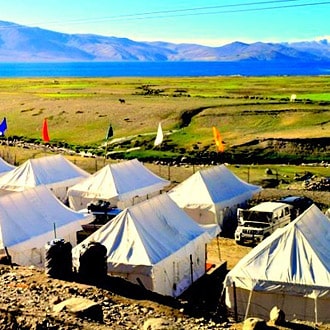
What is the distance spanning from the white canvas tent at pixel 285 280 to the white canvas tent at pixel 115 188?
1292 cm

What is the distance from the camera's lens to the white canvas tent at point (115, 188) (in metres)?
29.7

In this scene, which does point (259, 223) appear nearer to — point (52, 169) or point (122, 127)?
point (52, 169)

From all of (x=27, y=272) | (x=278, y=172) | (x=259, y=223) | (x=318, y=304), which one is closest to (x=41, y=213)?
(x=27, y=272)

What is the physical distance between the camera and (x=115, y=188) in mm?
29875

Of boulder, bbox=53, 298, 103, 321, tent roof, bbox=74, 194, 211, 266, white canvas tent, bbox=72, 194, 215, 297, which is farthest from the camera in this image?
tent roof, bbox=74, 194, 211, 266

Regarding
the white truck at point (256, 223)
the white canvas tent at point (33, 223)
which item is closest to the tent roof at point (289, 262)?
the white canvas tent at point (33, 223)

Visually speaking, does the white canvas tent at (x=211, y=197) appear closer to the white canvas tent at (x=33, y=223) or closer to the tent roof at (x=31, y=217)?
the white canvas tent at (x=33, y=223)

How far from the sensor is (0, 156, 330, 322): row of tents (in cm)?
1670

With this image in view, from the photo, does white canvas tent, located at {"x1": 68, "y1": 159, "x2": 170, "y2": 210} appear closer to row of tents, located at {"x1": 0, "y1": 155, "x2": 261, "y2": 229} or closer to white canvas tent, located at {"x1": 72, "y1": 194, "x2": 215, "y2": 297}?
row of tents, located at {"x1": 0, "y1": 155, "x2": 261, "y2": 229}

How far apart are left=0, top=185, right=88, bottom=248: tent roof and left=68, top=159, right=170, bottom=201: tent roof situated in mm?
5676

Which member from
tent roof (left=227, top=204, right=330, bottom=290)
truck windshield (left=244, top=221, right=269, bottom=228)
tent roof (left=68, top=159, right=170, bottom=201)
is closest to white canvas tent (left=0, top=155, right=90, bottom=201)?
tent roof (left=68, top=159, right=170, bottom=201)

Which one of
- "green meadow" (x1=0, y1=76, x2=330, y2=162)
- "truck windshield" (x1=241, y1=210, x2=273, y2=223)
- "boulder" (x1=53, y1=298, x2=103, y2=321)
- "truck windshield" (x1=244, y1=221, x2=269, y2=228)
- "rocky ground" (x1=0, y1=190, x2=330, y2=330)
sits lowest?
"truck windshield" (x1=244, y1=221, x2=269, y2=228)

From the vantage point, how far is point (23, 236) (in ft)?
69.5

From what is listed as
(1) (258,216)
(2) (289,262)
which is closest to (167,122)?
(1) (258,216)
